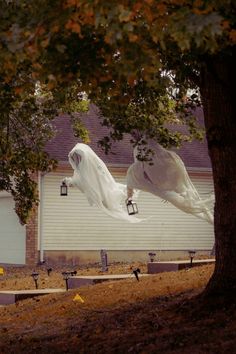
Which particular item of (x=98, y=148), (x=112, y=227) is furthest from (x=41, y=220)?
(x=98, y=148)

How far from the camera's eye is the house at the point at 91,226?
87.3 feet

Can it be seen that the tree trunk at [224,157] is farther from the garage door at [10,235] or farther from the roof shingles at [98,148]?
the garage door at [10,235]

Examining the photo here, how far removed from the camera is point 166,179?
49.7 ft

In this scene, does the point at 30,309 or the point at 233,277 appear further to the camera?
the point at 30,309

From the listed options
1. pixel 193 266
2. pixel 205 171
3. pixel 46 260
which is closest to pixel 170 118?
pixel 193 266

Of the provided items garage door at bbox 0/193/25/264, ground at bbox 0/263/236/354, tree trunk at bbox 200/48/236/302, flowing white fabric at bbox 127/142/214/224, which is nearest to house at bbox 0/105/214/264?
garage door at bbox 0/193/25/264

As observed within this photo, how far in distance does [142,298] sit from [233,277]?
2.11 metres

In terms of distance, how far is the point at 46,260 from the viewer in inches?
1037

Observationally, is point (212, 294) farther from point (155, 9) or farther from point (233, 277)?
point (155, 9)

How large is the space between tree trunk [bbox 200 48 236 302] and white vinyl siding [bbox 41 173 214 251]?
53.8 ft

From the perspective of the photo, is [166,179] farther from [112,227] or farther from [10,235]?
[10,235]

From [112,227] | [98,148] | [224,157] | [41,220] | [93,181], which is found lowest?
[112,227]

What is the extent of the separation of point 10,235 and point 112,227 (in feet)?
11.0

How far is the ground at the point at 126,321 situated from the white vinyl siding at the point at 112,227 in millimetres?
11803
